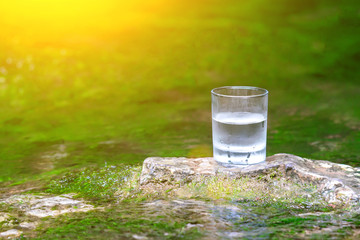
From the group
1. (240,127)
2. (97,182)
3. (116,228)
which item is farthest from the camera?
(97,182)

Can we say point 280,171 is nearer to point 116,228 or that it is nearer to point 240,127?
point 240,127

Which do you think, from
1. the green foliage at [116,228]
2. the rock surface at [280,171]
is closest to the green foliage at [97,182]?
the rock surface at [280,171]

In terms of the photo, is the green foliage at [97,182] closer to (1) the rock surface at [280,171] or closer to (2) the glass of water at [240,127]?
(1) the rock surface at [280,171]

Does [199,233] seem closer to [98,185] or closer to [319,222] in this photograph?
[319,222]

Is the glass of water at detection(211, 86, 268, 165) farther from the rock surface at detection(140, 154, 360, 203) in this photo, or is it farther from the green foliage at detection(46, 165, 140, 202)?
the green foliage at detection(46, 165, 140, 202)

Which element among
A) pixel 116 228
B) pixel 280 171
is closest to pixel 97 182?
pixel 116 228

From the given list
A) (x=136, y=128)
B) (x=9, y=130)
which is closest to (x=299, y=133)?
(x=136, y=128)

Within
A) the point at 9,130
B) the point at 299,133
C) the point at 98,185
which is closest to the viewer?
the point at 98,185
